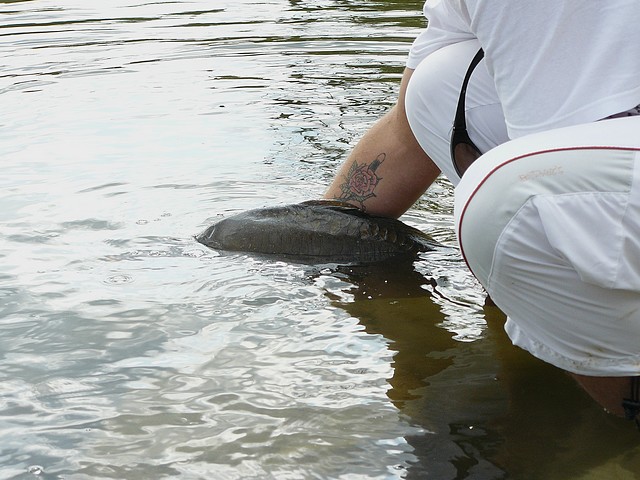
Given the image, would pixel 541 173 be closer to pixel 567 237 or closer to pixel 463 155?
pixel 567 237

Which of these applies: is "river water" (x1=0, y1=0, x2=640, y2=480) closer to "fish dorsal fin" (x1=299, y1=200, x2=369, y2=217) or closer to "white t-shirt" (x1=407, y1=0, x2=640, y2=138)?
"fish dorsal fin" (x1=299, y1=200, x2=369, y2=217)

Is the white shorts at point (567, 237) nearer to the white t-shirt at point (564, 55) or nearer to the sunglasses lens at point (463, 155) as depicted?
the white t-shirt at point (564, 55)

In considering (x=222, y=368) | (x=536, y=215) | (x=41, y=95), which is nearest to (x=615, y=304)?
(x=536, y=215)

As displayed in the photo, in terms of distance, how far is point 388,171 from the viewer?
300cm

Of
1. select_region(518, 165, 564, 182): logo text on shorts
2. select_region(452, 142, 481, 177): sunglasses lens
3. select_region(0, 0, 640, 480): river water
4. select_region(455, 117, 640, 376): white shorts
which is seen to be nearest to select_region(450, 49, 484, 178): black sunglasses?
select_region(452, 142, 481, 177): sunglasses lens

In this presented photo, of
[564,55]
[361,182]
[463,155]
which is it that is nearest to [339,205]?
[361,182]

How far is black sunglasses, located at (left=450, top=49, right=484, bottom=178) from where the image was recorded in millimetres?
2387

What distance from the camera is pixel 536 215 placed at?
1687 mm

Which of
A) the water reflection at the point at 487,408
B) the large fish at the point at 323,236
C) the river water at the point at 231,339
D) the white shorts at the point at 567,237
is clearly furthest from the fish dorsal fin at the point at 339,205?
the white shorts at the point at 567,237

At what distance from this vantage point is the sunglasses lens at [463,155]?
7.88 ft

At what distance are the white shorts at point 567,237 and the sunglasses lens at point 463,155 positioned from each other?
0.59 meters

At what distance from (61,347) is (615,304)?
1.30m

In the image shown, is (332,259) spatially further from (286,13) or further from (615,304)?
(286,13)

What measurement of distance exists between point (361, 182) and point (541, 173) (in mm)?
1452
